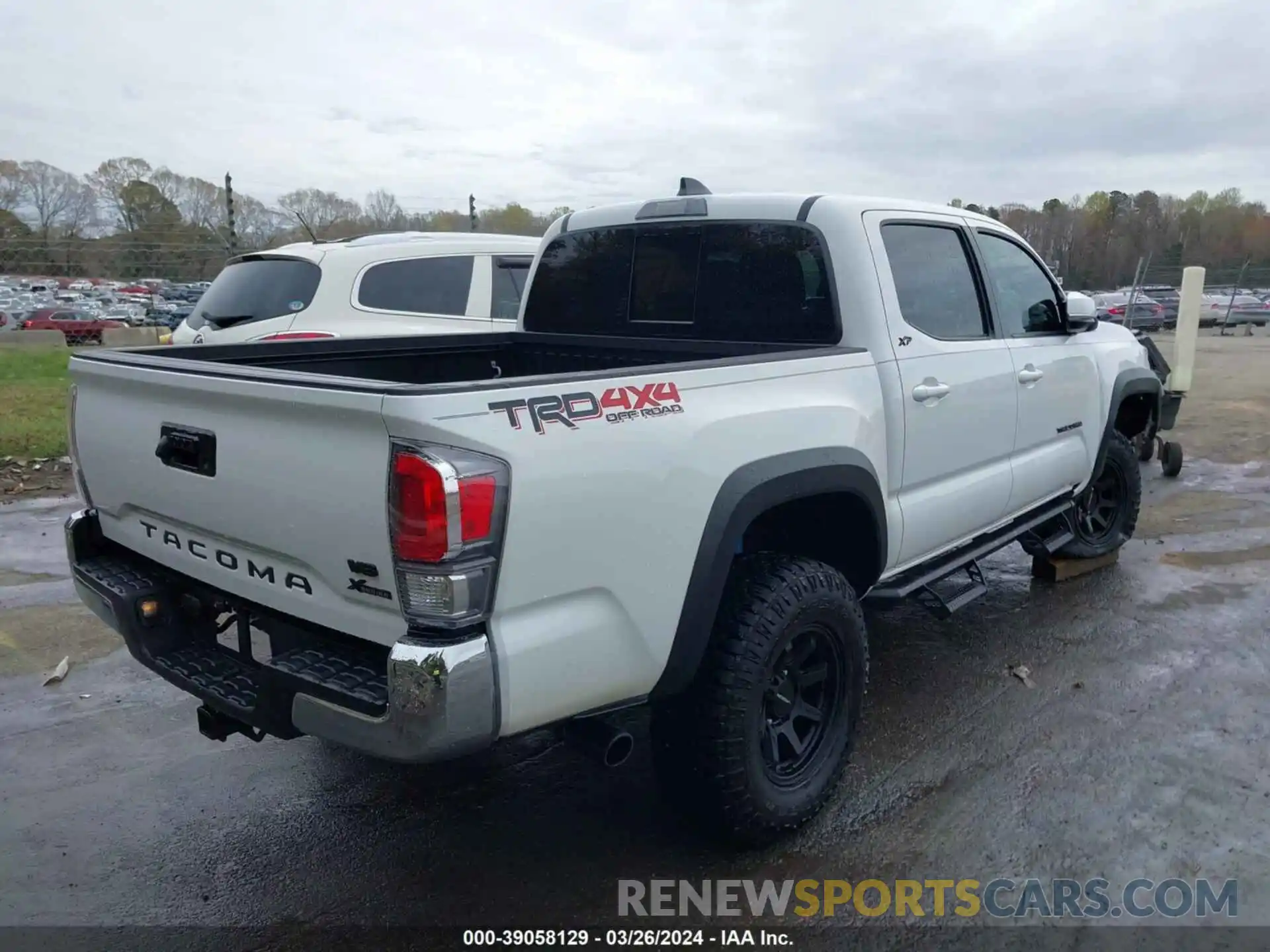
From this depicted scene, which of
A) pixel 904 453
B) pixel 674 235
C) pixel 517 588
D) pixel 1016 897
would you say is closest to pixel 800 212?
pixel 674 235

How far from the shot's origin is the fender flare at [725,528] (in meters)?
2.70

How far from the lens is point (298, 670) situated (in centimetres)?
254

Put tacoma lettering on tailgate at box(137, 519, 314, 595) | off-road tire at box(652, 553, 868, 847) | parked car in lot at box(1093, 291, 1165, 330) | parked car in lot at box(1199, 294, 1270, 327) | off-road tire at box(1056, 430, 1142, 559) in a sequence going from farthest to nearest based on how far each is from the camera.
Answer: parked car in lot at box(1199, 294, 1270, 327)
parked car in lot at box(1093, 291, 1165, 330)
off-road tire at box(1056, 430, 1142, 559)
off-road tire at box(652, 553, 868, 847)
tacoma lettering on tailgate at box(137, 519, 314, 595)

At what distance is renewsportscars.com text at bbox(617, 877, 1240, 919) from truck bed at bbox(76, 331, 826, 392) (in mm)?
1594

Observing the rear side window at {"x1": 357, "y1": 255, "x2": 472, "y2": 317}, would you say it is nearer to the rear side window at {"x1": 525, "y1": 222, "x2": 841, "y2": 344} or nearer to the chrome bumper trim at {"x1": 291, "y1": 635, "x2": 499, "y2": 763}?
the rear side window at {"x1": 525, "y1": 222, "x2": 841, "y2": 344}

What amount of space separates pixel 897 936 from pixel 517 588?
1510 millimetres

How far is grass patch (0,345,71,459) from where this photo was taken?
8664mm

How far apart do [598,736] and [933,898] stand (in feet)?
3.82

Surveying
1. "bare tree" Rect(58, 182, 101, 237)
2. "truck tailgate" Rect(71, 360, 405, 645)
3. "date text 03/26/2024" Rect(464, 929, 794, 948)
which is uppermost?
"bare tree" Rect(58, 182, 101, 237)

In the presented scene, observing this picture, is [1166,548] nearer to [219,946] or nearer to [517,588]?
[517,588]

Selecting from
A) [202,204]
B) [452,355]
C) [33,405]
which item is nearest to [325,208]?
[202,204]

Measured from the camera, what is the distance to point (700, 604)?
8.91ft

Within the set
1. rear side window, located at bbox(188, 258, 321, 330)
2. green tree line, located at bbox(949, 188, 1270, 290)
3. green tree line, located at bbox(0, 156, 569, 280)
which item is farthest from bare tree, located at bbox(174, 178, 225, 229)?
green tree line, located at bbox(949, 188, 1270, 290)

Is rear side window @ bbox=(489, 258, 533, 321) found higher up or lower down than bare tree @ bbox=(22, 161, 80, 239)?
lower down
